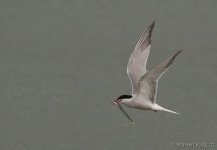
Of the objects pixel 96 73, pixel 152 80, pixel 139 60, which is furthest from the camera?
pixel 96 73

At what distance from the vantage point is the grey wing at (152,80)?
9117 mm

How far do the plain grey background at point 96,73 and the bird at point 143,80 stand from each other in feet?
4.39

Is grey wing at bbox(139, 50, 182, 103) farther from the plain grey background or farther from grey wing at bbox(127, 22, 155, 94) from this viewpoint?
the plain grey background

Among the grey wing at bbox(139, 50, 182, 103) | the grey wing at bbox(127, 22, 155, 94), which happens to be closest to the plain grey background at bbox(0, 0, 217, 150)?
the grey wing at bbox(127, 22, 155, 94)

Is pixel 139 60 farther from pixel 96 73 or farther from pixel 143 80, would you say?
pixel 96 73

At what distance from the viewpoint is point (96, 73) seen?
13.1m

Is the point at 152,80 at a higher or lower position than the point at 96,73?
lower

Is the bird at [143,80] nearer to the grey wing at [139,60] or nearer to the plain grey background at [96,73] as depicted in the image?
the grey wing at [139,60]

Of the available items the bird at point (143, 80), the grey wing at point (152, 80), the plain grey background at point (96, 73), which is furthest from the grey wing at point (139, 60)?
the plain grey background at point (96, 73)

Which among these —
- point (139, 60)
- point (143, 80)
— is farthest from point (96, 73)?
point (143, 80)

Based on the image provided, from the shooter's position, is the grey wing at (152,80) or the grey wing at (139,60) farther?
the grey wing at (139,60)

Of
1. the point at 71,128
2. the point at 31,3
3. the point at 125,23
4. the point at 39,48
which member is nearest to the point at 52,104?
the point at 71,128

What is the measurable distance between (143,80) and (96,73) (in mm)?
3669

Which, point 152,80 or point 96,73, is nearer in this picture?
point 152,80
